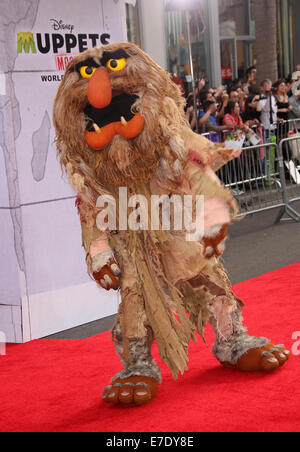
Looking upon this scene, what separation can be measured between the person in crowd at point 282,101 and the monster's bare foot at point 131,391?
8.54 metres

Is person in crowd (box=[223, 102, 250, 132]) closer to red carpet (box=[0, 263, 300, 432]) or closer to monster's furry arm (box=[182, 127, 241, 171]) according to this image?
red carpet (box=[0, 263, 300, 432])

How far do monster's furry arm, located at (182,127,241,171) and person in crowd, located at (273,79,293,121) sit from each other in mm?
8153

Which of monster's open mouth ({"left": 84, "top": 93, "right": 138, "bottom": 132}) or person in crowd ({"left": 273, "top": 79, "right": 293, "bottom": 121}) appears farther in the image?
person in crowd ({"left": 273, "top": 79, "right": 293, "bottom": 121})

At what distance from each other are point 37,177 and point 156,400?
1.96 meters

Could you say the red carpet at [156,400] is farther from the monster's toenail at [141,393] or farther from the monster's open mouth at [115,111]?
the monster's open mouth at [115,111]

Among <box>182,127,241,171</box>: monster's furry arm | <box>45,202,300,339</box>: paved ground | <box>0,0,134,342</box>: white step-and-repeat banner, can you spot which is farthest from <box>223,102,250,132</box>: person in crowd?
<box>182,127,241,171</box>: monster's furry arm

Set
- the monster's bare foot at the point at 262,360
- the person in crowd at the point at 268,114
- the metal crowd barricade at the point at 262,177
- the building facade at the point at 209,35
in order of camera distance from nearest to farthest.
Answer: the monster's bare foot at the point at 262,360, the metal crowd barricade at the point at 262,177, the person in crowd at the point at 268,114, the building facade at the point at 209,35

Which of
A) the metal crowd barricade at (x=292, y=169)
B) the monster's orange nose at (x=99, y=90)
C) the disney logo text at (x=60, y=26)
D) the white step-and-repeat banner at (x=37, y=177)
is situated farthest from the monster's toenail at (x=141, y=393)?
the metal crowd barricade at (x=292, y=169)

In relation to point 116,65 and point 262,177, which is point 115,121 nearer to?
point 116,65

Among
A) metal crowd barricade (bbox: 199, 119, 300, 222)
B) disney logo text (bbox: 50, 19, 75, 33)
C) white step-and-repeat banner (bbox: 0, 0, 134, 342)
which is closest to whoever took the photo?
white step-and-repeat banner (bbox: 0, 0, 134, 342)

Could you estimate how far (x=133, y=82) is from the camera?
3.09 meters

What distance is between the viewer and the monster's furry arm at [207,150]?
10.4 feet

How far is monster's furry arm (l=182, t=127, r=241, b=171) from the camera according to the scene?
10.4 feet
